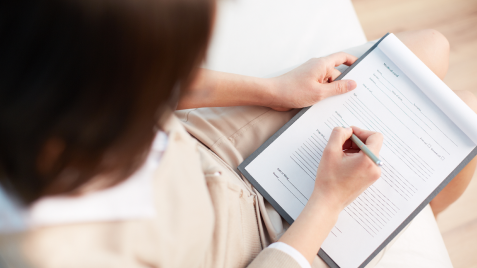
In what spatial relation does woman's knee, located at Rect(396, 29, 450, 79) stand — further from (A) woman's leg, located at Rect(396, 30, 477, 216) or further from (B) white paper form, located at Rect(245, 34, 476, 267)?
(B) white paper form, located at Rect(245, 34, 476, 267)

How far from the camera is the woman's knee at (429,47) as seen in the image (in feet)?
2.13

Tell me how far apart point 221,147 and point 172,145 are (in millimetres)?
215

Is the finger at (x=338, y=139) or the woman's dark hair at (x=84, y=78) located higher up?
the woman's dark hair at (x=84, y=78)

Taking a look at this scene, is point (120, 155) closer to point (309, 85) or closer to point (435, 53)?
point (309, 85)

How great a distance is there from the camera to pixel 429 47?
0.65 meters

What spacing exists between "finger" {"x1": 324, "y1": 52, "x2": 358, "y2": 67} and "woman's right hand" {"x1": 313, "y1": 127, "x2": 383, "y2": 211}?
0.53 feet

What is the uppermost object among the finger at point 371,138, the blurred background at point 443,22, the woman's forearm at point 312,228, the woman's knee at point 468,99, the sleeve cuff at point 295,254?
the blurred background at point 443,22

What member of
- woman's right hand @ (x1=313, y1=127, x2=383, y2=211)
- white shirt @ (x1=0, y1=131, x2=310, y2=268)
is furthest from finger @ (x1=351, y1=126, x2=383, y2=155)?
white shirt @ (x1=0, y1=131, x2=310, y2=268)

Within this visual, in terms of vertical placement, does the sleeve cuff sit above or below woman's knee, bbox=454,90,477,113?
below

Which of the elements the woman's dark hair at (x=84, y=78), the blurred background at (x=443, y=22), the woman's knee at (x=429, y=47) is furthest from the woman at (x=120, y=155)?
the blurred background at (x=443, y=22)

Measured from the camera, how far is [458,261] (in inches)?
39.1

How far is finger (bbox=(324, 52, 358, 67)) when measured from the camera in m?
0.61

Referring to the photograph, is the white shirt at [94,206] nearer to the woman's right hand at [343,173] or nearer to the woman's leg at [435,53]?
the woman's right hand at [343,173]

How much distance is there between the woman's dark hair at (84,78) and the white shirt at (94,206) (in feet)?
0.06
